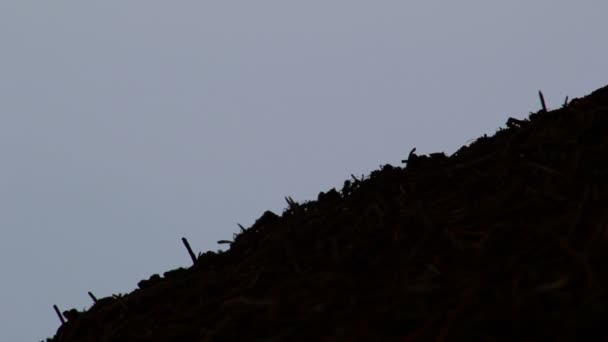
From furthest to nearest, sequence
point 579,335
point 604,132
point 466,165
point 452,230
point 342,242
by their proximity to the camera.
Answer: point 466,165, point 604,132, point 342,242, point 452,230, point 579,335

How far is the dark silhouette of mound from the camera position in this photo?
8.68 ft

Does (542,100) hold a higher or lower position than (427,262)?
higher

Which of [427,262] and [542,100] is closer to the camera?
[427,262]

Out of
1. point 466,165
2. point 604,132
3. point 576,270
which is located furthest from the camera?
point 466,165

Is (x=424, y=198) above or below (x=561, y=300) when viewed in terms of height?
above

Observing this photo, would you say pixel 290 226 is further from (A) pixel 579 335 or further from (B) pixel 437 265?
(A) pixel 579 335

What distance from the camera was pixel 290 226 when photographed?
4.53 m

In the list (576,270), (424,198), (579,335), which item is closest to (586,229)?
(576,270)

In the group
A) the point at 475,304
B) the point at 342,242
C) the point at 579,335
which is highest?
the point at 342,242

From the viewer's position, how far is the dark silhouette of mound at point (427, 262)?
265cm

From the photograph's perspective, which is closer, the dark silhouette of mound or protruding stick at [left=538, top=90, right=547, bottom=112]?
the dark silhouette of mound

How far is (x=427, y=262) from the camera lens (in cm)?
325

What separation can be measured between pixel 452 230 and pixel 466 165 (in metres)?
1.10

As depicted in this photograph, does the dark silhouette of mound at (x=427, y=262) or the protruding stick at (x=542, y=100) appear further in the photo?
the protruding stick at (x=542, y=100)
